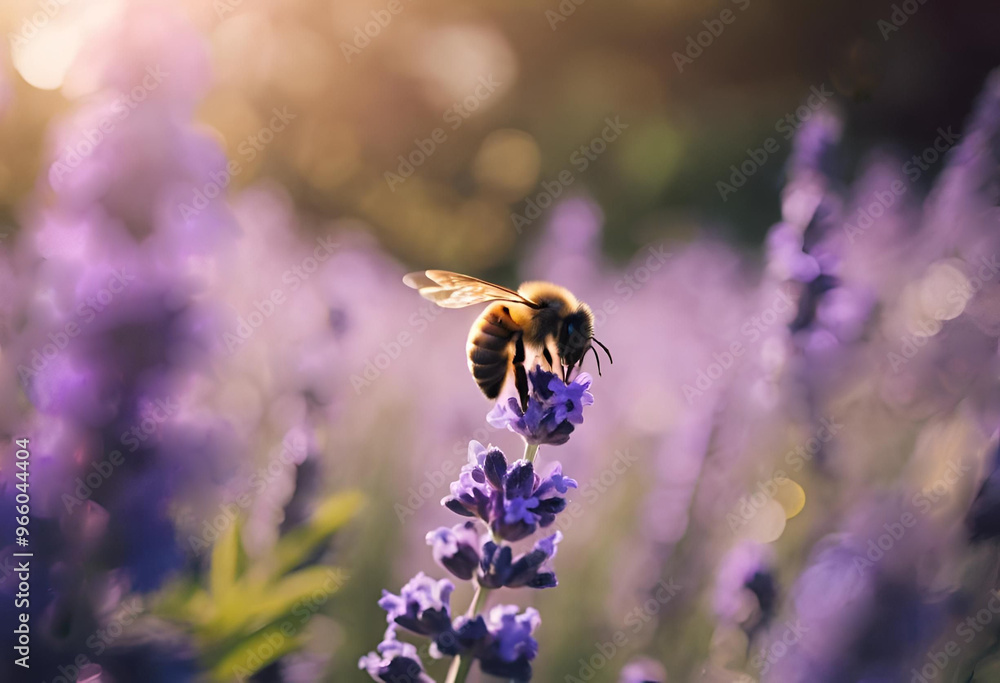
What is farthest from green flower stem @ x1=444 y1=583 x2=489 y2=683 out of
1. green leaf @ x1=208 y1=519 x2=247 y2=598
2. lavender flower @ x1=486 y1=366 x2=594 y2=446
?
green leaf @ x1=208 y1=519 x2=247 y2=598

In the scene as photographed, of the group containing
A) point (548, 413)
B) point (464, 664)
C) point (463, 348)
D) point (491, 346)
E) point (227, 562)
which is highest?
point (463, 348)

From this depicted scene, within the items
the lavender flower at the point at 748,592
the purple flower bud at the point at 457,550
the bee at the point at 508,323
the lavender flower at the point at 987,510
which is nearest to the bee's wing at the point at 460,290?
the bee at the point at 508,323

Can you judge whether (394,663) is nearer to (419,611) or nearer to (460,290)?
(419,611)

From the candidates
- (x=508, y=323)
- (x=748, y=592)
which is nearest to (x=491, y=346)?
(x=508, y=323)

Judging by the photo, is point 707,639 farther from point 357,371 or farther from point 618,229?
point 618,229

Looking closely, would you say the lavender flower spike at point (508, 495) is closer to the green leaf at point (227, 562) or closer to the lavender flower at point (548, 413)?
the lavender flower at point (548, 413)

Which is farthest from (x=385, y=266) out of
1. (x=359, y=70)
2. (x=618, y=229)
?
(x=618, y=229)

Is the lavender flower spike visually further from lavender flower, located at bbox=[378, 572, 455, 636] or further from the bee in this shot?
the bee
